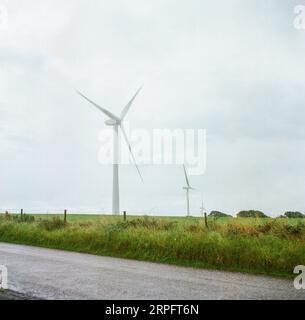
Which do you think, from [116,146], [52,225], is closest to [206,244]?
[52,225]

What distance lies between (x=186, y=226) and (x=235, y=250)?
4.75 m

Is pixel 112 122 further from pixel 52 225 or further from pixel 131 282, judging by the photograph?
pixel 131 282

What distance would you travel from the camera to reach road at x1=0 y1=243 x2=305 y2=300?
8766 millimetres

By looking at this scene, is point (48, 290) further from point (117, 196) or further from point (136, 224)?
point (117, 196)

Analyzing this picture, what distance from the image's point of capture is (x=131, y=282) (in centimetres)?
1014

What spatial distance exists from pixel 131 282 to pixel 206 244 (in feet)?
16.4

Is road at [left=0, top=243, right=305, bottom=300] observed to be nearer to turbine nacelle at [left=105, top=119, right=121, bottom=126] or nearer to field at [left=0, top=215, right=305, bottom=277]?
field at [left=0, top=215, right=305, bottom=277]

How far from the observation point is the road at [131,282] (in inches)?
345

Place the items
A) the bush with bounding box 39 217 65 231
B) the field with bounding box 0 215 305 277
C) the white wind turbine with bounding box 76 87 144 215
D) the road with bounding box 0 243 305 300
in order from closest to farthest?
the road with bounding box 0 243 305 300 < the field with bounding box 0 215 305 277 < the bush with bounding box 39 217 65 231 < the white wind turbine with bounding box 76 87 144 215

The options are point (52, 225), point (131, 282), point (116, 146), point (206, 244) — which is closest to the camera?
point (131, 282)

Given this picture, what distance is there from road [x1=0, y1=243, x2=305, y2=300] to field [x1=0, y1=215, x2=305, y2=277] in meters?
1.29

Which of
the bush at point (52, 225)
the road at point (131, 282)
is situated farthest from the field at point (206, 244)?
the bush at point (52, 225)

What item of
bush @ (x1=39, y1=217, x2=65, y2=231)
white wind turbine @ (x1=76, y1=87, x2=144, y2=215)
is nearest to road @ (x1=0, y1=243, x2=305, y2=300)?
bush @ (x1=39, y1=217, x2=65, y2=231)
